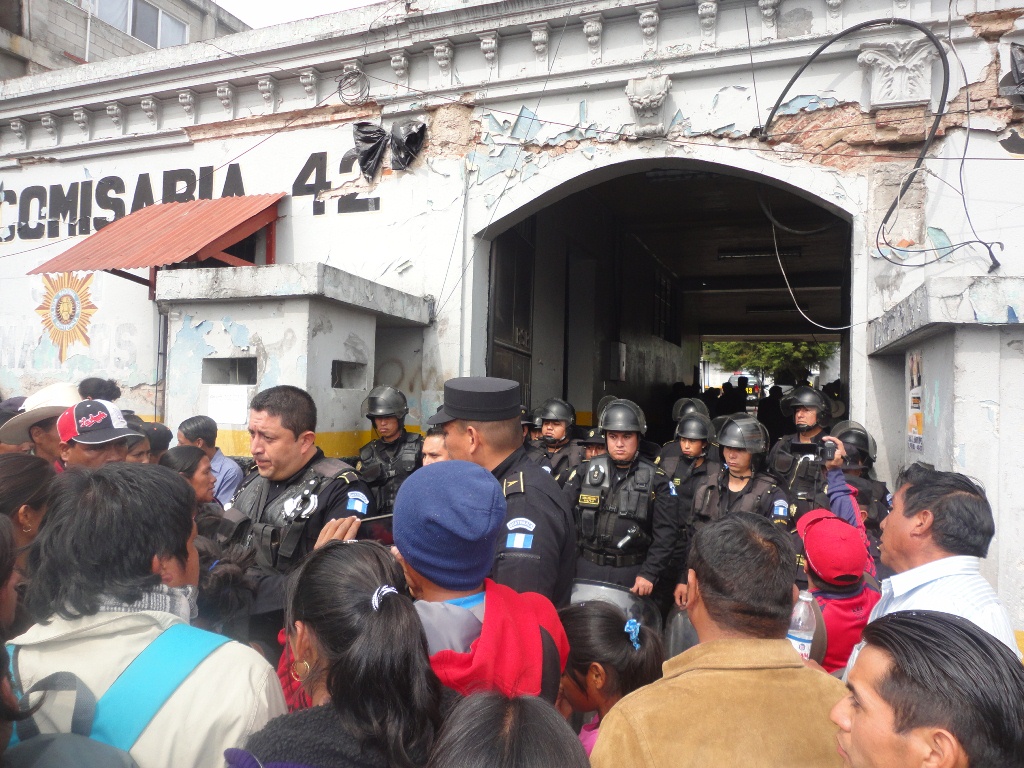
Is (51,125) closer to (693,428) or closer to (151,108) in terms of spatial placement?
(151,108)

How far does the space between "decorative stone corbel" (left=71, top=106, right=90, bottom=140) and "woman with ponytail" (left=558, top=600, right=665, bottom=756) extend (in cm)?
1065

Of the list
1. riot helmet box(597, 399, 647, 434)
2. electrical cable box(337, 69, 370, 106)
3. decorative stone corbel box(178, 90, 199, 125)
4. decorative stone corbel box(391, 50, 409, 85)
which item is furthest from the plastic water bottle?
decorative stone corbel box(178, 90, 199, 125)

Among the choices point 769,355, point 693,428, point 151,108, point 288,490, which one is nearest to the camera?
point 288,490

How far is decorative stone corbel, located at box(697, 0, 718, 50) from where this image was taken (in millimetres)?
6723

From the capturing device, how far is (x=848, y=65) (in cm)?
652

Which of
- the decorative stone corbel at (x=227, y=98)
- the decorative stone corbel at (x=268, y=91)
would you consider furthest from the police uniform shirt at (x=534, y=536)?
the decorative stone corbel at (x=227, y=98)

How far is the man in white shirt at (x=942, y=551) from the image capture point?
2289 mm

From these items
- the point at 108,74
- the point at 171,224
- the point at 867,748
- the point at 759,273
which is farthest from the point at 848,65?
the point at 759,273

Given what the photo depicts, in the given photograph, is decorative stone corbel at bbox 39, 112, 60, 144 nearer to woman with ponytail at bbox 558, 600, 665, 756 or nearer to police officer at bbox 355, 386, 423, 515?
police officer at bbox 355, 386, 423, 515

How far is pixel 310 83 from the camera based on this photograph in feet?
27.8

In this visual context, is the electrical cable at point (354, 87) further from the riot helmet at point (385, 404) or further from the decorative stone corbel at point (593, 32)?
the riot helmet at point (385, 404)

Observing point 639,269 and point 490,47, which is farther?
point 639,269

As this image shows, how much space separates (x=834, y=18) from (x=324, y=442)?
20.8 ft

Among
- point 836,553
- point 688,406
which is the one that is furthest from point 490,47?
point 836,553
